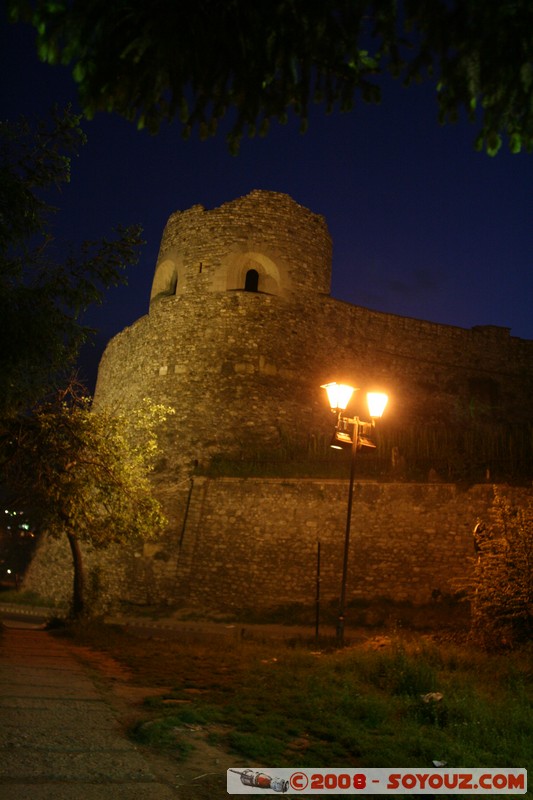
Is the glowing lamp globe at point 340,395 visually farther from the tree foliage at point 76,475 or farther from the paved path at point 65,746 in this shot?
the paved path at point 65,746

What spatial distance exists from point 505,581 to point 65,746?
7.13 meters

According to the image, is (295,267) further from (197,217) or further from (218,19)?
(218,19)

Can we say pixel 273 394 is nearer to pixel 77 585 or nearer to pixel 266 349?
pixel 266 349

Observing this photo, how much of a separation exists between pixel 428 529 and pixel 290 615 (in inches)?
145

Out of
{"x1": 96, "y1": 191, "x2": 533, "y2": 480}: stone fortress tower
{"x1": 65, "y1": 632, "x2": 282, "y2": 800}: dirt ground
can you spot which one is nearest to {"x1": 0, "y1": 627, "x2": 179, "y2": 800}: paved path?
{"x1": 65, "y1": 632, "x2": 282, "y2": 800}: dirt ground

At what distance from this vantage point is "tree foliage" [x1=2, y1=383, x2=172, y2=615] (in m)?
10.6

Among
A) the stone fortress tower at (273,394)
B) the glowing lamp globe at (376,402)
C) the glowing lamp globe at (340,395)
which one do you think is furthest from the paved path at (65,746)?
the stone fortress tower at (273,394)

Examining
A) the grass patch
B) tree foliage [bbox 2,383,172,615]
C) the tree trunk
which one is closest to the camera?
the grass patch

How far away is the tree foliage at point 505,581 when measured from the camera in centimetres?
877

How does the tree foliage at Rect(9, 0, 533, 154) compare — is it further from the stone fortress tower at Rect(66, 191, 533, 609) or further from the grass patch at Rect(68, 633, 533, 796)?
the stone fortress tower at Rect(66, 191, 533, 609)

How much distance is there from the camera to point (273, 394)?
59.4ft

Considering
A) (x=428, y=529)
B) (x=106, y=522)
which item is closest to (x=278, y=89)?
(x=106, y=522)

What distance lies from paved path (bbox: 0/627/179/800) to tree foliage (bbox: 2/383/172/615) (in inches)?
184

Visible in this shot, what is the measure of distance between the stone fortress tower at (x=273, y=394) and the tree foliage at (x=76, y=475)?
10.3 feet
